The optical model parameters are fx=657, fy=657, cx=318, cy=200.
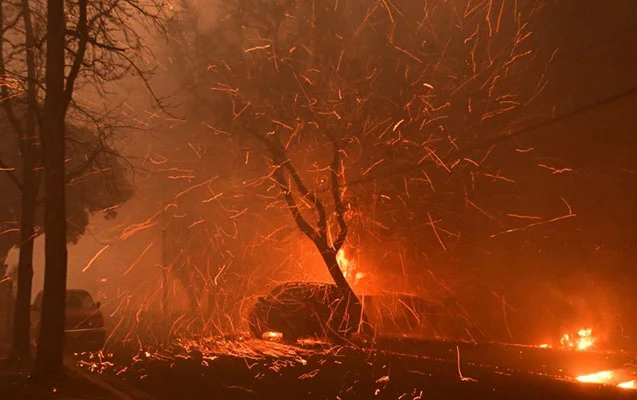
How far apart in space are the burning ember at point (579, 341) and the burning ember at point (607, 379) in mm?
6739

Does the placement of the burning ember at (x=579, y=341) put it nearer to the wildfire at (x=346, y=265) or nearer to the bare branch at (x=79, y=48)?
the wildfire at (x=346, y=265)

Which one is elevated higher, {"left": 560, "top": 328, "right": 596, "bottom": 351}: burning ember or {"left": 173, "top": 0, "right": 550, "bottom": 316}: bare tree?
{"left": 173, "top": 0, "right": 550, "bottom": 316}: bare tree

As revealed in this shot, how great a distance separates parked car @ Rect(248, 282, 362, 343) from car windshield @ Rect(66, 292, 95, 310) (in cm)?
616

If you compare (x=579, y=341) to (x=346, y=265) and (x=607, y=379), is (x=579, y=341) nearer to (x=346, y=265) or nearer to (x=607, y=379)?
(x=346, y=265)

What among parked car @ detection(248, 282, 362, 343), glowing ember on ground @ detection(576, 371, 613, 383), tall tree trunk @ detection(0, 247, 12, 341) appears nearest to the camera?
glowing ember on ground @ detection(576, 371, 613, 383)

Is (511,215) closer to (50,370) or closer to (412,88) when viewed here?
(412,88)

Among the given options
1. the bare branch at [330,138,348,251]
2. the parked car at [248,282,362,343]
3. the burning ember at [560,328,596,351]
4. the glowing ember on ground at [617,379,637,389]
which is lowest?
the glowing ember on ground at [617,379,637,389]

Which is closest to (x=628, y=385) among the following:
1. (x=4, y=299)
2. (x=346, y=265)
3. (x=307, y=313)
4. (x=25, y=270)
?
(x=307, y=313)

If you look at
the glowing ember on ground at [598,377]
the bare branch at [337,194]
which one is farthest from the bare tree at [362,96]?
the glowing ember on ground at [598,377]

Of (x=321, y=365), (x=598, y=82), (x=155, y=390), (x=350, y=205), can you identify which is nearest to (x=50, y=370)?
(x=155, y=390)

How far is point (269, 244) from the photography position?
66.8 ft

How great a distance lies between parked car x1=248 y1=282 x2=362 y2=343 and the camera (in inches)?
606

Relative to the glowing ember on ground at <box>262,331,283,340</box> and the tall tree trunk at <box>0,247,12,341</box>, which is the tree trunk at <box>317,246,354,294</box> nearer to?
the glowing ember on ground at <box>262,331,283,340</box>

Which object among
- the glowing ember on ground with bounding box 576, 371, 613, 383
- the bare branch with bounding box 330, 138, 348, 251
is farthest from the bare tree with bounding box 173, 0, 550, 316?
the glowing ember on ground with bounding box 576, 371, 613, 383
